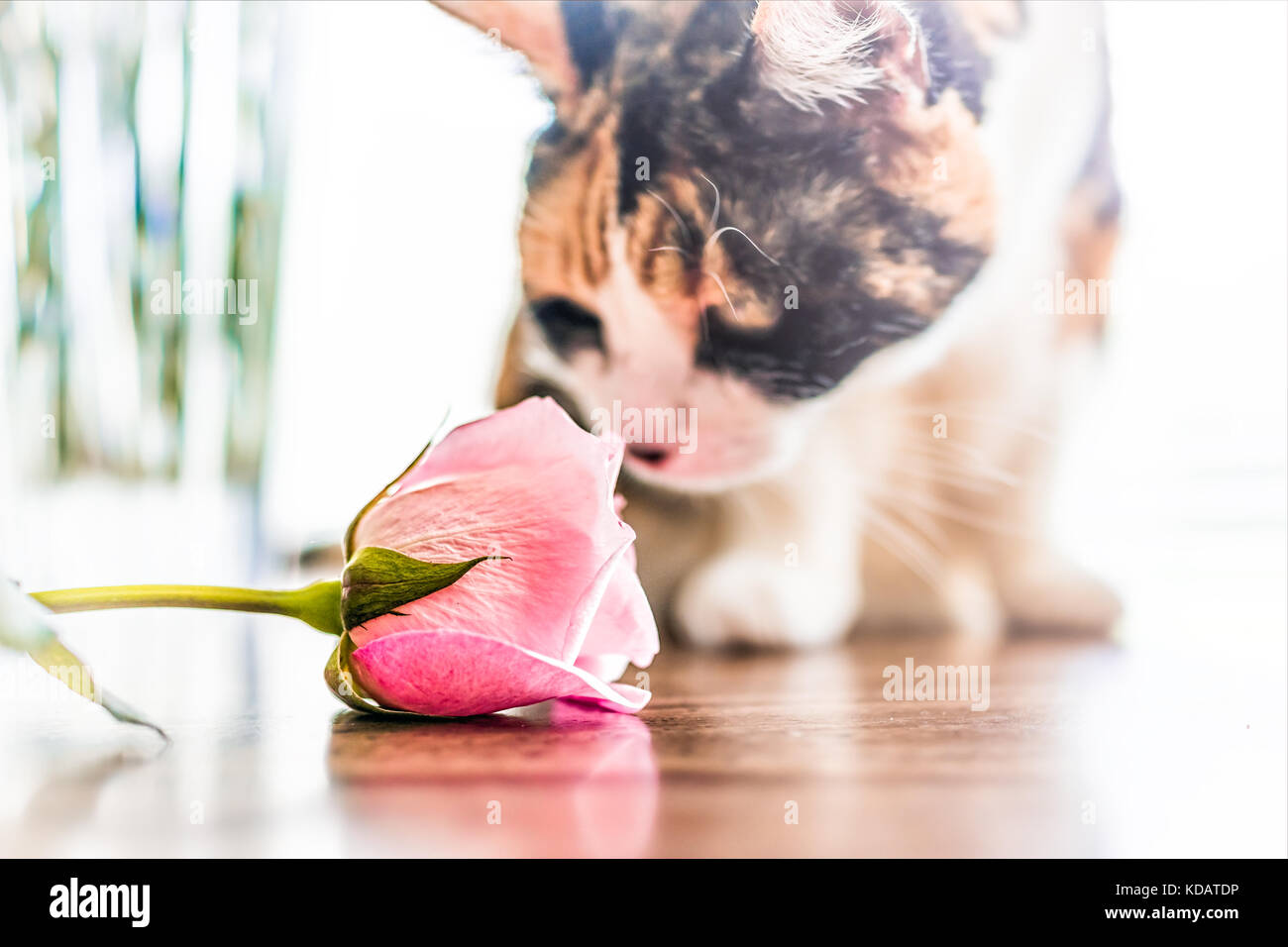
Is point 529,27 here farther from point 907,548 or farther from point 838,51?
point 907,548

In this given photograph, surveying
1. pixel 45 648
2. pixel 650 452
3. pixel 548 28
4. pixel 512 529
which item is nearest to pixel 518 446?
pixel 512 529

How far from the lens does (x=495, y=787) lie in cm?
25

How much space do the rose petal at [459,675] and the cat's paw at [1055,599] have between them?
0.39m

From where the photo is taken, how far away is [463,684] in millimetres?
274

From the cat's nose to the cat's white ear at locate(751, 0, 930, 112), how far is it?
0.22 meters

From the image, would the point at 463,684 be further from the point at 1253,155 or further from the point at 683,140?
the point at 1253,155

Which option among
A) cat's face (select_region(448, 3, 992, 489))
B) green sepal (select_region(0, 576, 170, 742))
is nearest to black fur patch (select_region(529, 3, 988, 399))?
cat's face (select_region(448, 3, 992, 489))

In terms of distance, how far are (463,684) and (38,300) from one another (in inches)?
19.4

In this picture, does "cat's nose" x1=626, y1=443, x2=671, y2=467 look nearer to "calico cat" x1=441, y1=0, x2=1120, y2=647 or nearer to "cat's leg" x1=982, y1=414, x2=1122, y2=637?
"calico cat" x1=441, y1=0, x2=1120, y2=647

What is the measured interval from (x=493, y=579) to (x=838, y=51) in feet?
1.36

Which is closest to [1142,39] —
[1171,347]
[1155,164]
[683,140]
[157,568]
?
[1155,164]

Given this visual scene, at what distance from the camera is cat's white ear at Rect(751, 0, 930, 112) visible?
0.54 metres
